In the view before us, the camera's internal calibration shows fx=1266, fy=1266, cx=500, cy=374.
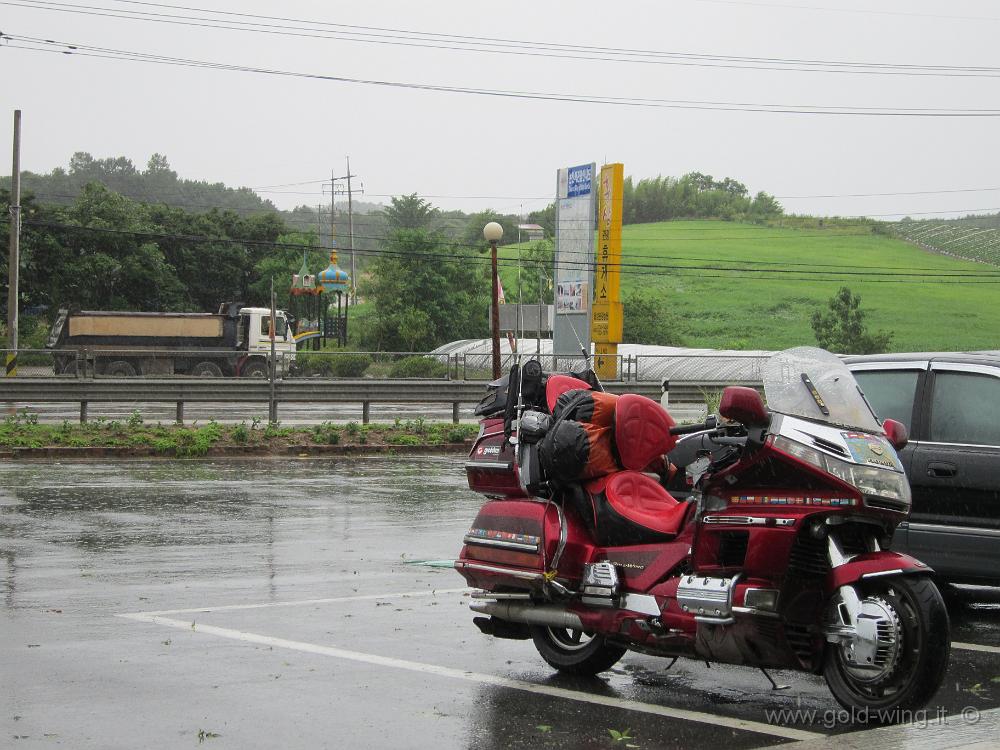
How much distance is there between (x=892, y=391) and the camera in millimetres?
8758

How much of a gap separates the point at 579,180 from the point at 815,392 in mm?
38957

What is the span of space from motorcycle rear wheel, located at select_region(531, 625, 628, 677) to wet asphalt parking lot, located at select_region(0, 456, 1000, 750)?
9cm

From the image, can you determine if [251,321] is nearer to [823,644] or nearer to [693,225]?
[823,644]

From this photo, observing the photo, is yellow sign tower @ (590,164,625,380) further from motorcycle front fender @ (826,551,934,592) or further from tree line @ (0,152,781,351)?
motorcycle front fender @ (826,551,934,592)

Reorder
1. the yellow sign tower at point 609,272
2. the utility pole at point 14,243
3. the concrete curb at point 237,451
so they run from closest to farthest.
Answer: the concrete curb at point 237,451 → the yellow sign tower at point 609,272 → the utility pole at point 14,243

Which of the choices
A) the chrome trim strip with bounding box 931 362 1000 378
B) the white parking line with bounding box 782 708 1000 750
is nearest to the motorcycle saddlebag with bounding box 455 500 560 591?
the white parking line with bounding box 782 708 1000 750

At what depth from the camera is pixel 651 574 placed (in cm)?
641

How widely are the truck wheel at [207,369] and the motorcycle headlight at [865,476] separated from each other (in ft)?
145

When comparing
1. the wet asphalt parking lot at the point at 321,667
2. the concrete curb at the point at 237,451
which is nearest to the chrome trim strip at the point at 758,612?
the wet asphalt parking lot at the point at 321,667

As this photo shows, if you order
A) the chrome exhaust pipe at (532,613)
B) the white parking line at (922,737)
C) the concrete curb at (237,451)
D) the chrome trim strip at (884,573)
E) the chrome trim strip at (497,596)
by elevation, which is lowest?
the concrete curb at (237,451)

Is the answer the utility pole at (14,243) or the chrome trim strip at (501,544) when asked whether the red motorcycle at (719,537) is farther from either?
the utility pole at (14,243)

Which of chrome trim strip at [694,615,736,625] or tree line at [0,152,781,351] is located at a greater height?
tree line at [0,152,781,351]

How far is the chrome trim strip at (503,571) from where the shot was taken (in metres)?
6.76

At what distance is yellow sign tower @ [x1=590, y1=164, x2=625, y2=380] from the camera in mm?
41875
